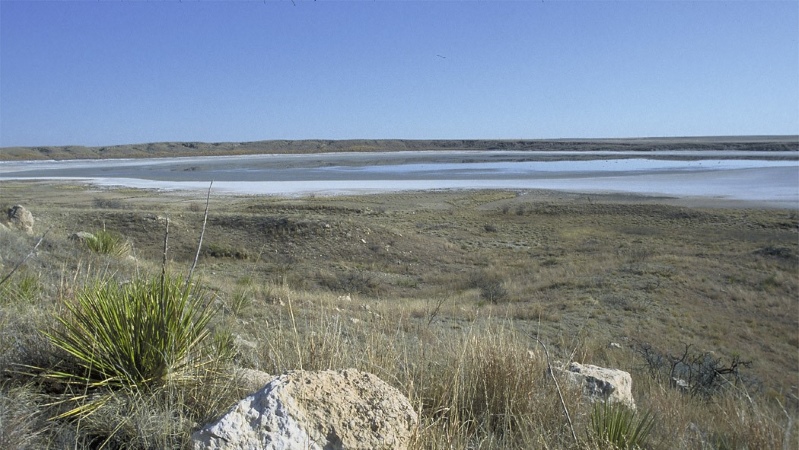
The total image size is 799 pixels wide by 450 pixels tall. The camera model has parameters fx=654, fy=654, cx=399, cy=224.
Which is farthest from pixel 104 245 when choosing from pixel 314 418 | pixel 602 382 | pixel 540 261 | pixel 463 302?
pixel 540 261

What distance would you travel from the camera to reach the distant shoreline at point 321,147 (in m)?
138

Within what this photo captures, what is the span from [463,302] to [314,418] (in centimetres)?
1302

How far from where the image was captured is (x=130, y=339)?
386cm

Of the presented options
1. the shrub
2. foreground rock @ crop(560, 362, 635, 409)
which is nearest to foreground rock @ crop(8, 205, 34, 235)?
the shrub

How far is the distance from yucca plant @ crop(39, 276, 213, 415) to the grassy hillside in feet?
0.55

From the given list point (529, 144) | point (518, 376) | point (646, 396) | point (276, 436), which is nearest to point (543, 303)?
point (646, 396)

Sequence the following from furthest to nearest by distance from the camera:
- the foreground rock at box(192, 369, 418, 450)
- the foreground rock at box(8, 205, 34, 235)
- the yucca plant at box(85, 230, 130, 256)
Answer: the foreground rock at box(8, 205, 34, 235) → the yucca plant at box(85, 230, 130, 256) → the foreground rock at box(192, 369, 418, 450)

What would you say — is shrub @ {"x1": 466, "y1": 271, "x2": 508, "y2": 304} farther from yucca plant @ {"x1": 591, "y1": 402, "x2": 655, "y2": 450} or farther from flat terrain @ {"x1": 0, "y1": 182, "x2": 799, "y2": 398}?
yucca plant @ {"x1": 591, "y1": 402, "x2": 655, "y2": 450}

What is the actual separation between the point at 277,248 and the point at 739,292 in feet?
49.5

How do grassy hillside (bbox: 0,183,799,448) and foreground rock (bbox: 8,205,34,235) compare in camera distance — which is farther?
foreground rock (bbox: 8,205,34,235)

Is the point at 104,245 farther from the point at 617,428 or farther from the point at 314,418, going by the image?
the point at 617,428

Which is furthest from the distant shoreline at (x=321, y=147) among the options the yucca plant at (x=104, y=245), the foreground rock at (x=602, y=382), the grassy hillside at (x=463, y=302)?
the foreground rock at (x=602, y=382)

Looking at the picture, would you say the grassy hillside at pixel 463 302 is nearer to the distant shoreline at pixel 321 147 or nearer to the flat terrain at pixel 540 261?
the flat terrain at pixel 540 261

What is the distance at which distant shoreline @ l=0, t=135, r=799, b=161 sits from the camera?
5428 inches
